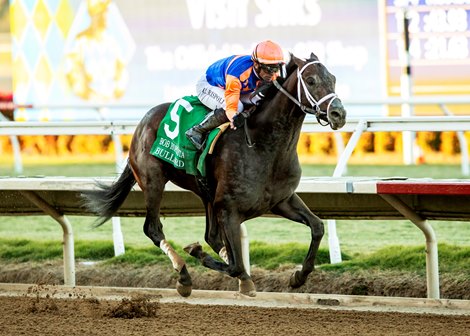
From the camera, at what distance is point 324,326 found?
5.30 meters

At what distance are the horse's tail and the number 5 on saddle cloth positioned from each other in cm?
40

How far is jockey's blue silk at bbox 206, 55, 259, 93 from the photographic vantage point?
5.63m

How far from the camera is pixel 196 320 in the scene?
553cm

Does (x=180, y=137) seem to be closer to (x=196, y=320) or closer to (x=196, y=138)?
(x=196, y=138)

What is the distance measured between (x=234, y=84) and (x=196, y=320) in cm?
116

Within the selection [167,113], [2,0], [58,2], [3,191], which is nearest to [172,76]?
[58,2]

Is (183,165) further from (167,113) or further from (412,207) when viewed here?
(412,207)

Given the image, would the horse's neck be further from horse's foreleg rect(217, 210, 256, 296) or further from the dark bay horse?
horse's foreleg rect(217, 210, 256, 296)

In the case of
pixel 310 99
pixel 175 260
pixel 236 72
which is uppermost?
pixel 236 72

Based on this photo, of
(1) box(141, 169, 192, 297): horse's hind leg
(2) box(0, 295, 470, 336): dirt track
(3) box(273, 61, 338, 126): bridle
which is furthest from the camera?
(1) box(141, 169, 192, 297): horse's hind leg

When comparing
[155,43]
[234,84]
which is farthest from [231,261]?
[155,43]

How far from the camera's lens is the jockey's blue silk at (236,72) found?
222 inches

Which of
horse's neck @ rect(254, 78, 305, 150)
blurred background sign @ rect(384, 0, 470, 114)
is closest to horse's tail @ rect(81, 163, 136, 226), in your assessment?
horse's neck @ rect(254, 78, 305, 150)

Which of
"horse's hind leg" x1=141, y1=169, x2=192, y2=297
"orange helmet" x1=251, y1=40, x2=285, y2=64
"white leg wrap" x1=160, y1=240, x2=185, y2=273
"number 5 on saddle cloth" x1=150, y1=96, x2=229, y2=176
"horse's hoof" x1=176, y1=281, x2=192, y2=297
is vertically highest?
"orange helmet" x1=251, y1=40, x2=285, y2=64
